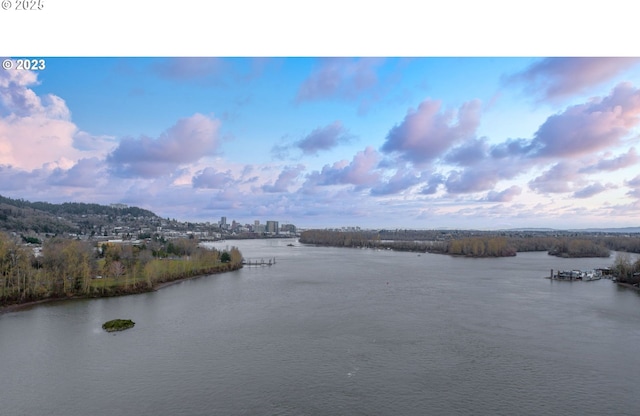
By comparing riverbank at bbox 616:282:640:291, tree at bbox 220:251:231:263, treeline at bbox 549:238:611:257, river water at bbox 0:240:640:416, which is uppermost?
treeline at bbox 549:238:611:257

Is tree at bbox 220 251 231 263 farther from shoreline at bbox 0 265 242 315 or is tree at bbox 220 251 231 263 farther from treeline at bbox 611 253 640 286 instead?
treeline at bbox 611 253 640 286

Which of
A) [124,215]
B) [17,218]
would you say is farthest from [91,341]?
[124,215]

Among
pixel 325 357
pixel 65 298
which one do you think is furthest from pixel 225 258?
pixel 325 357

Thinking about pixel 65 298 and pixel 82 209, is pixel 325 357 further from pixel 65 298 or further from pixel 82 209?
pixel 82 209

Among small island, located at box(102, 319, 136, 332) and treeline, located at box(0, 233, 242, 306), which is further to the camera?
treeline, located at box(0, 233, 242, 306)

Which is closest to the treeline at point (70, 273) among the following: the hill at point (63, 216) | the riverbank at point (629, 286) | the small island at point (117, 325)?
the small island at point (117, 325)

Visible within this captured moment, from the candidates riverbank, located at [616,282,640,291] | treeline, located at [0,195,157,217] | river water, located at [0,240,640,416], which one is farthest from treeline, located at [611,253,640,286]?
treeline, located at [0,195,157,217]

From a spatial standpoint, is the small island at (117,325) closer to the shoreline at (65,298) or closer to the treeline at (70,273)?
the shoreline at (65,298)

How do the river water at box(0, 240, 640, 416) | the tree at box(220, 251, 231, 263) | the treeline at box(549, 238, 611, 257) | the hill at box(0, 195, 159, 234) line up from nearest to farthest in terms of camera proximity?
the river water at box(0, 240, 640, 416) → the tree at box(220, 251, 231, 263) → the treeline at box(549, 238, 611, 257) → the hill at box(0, 195, 159, 234)
